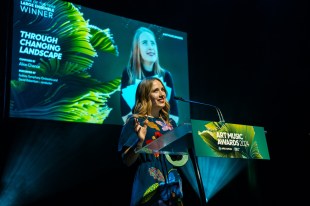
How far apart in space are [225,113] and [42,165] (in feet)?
7.47

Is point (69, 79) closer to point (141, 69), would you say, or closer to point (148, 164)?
point (141, 69)

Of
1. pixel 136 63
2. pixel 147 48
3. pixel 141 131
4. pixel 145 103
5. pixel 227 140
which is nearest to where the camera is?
pixel 227 140

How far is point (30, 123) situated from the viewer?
3.58 metres

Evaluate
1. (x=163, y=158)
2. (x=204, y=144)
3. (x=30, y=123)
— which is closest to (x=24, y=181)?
(x=30, y=123)

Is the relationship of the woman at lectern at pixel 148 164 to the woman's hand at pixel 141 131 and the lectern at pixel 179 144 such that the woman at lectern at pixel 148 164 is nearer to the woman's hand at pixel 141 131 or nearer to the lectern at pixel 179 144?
the woman's hand at pixel 141 131

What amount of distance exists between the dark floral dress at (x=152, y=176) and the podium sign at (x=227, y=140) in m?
0.70

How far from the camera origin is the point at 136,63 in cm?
416

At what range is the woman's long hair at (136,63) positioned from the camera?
4102 mm

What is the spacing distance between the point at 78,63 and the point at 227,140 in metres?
2.08

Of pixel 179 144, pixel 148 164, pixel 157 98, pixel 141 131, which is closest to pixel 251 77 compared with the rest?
pixel 157 98

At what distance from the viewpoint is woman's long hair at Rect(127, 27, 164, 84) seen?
13.5 feet

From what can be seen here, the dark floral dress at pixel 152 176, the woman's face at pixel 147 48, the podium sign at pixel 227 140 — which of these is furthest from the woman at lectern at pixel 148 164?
the woman's face at pixel 147 48

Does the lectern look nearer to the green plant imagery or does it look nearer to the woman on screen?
the green plant imagery

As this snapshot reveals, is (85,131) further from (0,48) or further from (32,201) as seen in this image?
(0,48)
